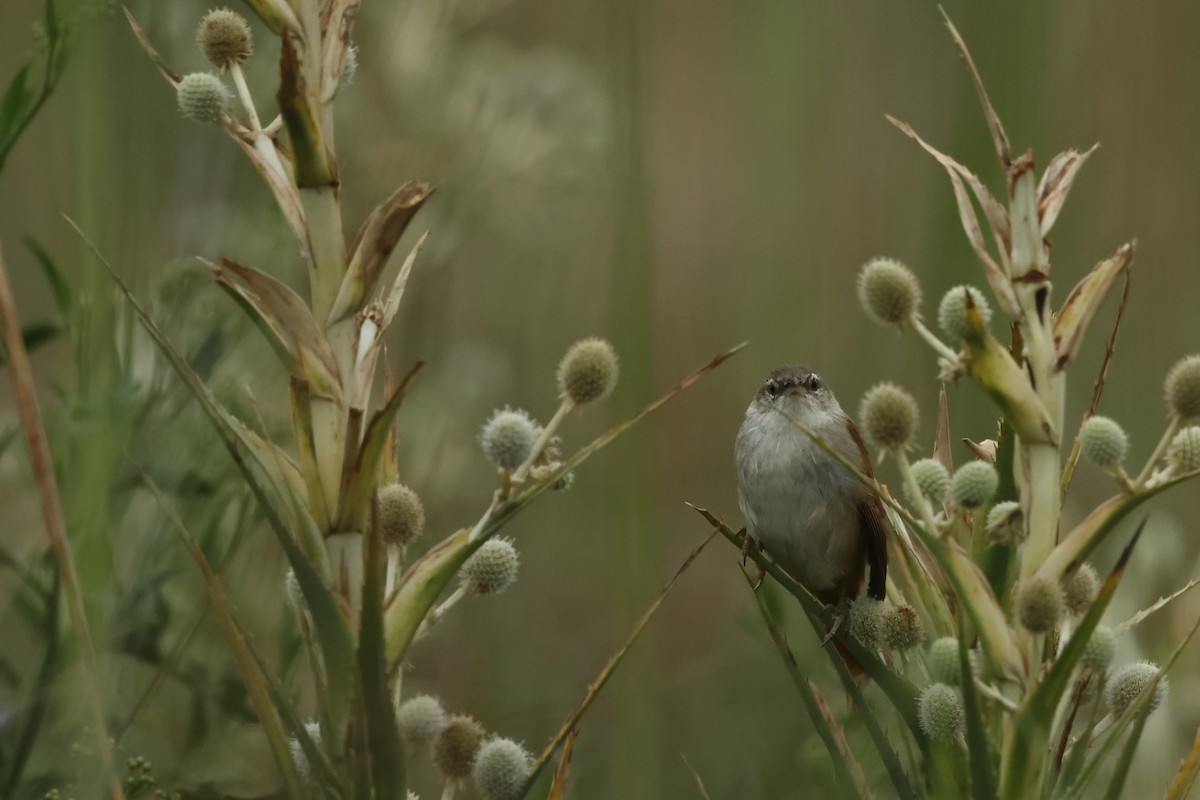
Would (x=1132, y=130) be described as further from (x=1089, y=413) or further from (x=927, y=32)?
(x=1089, y=413)

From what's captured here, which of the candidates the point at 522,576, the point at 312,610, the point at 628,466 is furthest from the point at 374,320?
the point at 522,576

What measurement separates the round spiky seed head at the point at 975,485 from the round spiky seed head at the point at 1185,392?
240 millimetres

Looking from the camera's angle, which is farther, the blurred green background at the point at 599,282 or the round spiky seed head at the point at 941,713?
the blurred green background at the point at 599,282

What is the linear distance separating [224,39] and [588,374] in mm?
648

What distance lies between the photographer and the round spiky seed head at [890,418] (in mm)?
1624

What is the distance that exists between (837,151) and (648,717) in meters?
3.89

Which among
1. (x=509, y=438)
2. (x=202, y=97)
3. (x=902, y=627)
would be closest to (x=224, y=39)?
(x=202, y=97)

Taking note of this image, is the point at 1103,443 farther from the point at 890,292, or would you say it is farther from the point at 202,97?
the point at 202,97

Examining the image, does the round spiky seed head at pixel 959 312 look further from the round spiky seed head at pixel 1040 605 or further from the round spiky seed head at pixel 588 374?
the round spiky seed head at pixel 588 374

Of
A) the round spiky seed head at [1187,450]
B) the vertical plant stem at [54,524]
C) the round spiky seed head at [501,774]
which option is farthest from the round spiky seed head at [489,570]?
the round spiky seed head at [1187,450]

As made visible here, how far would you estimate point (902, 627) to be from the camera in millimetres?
1723

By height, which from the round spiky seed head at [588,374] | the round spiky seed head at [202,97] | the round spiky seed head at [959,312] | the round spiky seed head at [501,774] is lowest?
the round spiky seed head at [501,774]

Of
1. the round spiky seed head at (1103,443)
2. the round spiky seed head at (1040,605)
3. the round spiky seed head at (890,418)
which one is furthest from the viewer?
the round spiky seed head at (890,418)

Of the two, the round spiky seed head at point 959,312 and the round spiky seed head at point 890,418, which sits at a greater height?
the round spiky seed head at point 959,312
